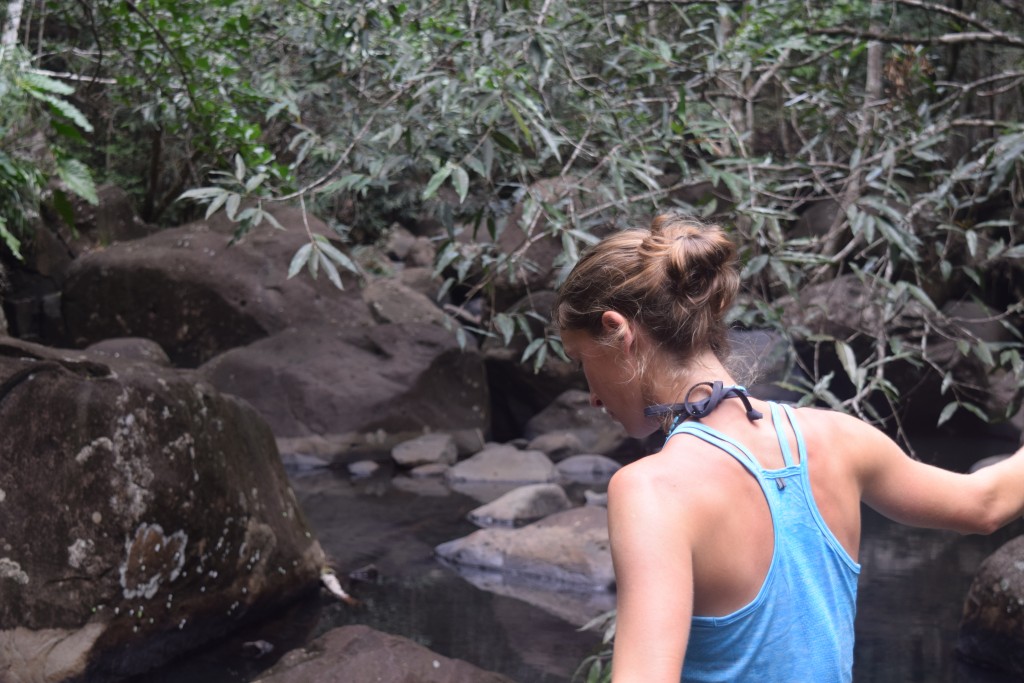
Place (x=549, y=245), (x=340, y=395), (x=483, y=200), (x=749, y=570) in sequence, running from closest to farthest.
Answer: (x=749, y=570), (x=483, y=200), (x=340, y=395), (x=549, y=245)

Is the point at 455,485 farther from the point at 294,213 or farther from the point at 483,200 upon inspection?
the point at 483,200

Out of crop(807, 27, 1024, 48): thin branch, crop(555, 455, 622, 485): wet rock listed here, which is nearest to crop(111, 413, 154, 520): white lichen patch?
crop(807, 27, 1024, 48): thin branch

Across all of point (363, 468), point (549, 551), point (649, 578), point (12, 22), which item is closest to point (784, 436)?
point (649, 578)

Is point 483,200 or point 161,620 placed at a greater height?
point 483,200

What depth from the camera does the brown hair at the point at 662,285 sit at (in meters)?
1.34

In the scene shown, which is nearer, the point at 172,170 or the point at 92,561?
the point at 92,561

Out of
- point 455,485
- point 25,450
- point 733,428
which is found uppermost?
point 733,428

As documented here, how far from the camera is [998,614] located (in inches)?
183

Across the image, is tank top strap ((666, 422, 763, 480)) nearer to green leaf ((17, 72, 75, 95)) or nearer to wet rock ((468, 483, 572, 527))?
green leaf ((17, 72, 75, 95))

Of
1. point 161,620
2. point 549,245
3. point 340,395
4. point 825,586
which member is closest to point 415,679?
point 161,620

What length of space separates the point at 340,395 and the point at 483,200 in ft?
20.9

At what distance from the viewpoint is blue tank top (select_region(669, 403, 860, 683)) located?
125 cm

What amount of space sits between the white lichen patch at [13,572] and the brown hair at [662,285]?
3531 millimetres

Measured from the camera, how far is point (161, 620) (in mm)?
4492
